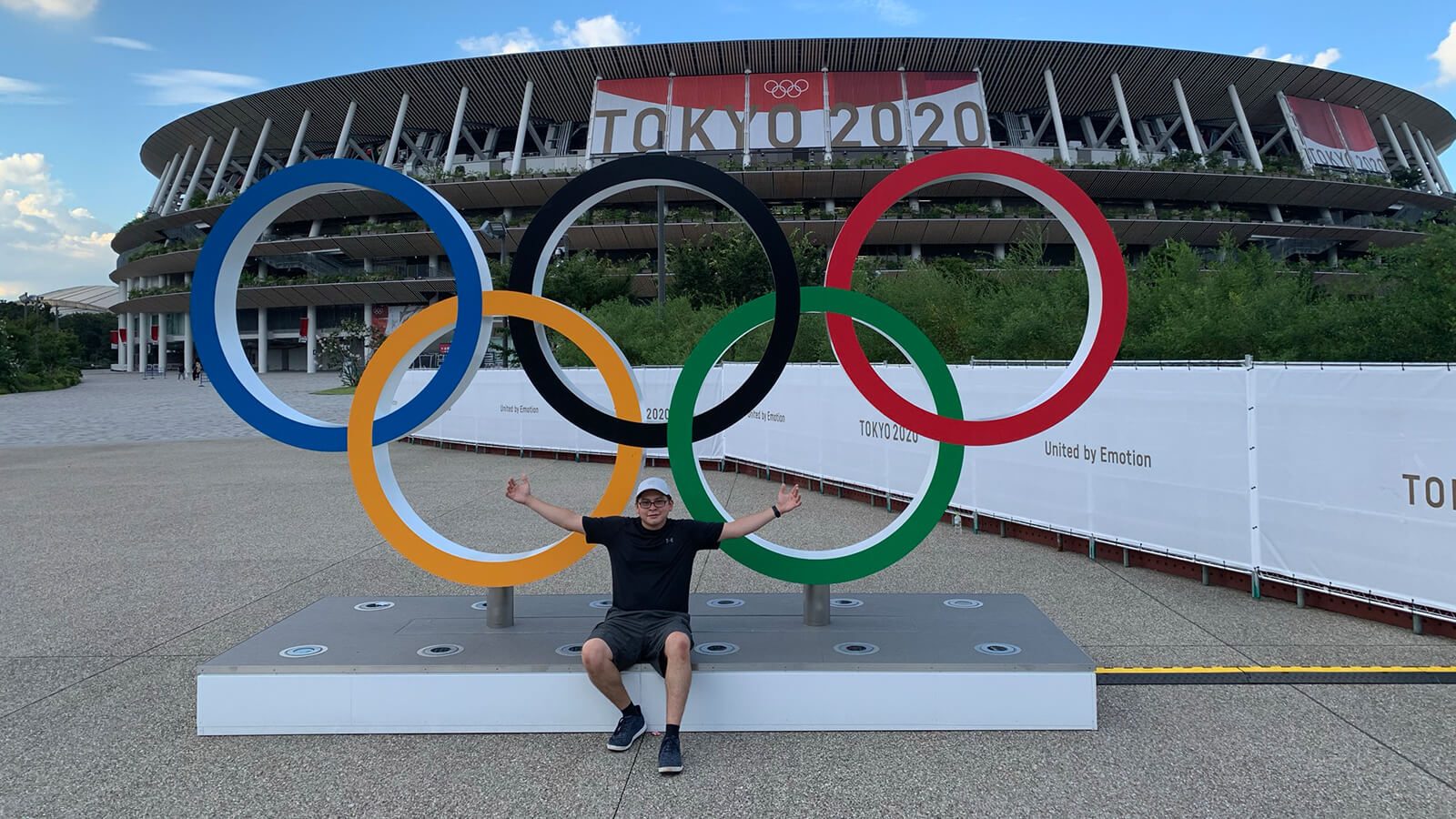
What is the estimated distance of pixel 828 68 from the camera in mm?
46344

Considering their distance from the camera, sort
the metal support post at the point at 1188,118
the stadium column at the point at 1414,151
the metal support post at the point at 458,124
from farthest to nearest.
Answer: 1. the stadium column at the point at 1414,151
2. the metal support post at the point at 458,124
3. the metal support post at the point at 1188,118

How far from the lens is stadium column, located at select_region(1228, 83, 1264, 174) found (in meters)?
46.4

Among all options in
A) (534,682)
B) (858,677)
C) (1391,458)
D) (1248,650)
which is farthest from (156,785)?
(1391,458)

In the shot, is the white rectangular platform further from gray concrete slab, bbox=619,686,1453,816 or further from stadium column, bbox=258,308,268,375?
stadium column, bbox=258,308,268,375

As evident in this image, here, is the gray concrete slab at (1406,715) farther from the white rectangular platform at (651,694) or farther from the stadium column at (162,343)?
the stadium column at (162,343)

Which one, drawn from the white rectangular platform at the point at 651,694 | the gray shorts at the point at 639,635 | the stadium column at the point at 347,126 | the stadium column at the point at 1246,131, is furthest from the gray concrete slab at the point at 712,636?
the stadium column at the point at 347,126

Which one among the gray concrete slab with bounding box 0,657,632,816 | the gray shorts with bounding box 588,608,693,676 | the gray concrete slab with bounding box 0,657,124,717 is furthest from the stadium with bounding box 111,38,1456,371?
the gray concrete slab with bounding box 0,657,632,816

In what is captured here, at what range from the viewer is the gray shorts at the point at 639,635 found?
4.27 metres

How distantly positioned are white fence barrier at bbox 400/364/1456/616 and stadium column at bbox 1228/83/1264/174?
4590 cm

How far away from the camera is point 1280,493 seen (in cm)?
664

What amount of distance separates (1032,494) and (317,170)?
746 centimetres

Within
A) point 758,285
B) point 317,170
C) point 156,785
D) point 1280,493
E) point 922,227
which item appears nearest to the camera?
point 156,785

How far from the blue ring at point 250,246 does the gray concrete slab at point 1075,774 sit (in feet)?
8.31

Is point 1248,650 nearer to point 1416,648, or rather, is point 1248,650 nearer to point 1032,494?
point 1416,648
